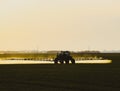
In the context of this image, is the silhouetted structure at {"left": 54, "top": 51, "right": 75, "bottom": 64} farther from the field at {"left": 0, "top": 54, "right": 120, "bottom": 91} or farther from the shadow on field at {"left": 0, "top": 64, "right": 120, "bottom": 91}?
the shadow on field at {"left": 0, "top": 64, "right": 120, "bottom": 91}

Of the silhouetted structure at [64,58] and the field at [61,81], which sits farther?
the silhouetted structure at [64,58]

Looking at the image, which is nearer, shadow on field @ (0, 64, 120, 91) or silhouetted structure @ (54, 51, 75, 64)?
shadow on field @ (0, 64, 120, 91)

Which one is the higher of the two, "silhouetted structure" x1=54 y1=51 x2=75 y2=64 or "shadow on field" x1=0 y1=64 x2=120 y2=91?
"silhouetted structure" x1=54 y1=51 x2=75 y2=64

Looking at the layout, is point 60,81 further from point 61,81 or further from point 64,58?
point 64,58

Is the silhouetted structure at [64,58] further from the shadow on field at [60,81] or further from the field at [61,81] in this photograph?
the shadow on field at [60,81]

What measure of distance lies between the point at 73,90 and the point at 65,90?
1.90 feet

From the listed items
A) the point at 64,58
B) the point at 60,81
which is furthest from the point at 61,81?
the point at 64,58

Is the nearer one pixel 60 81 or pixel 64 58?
pixel 60 81

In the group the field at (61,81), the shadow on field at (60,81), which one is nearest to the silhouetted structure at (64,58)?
the field at (61,81)

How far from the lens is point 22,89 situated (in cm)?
2594

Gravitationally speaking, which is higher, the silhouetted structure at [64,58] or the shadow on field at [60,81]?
the silhouetted structure at [64,58]

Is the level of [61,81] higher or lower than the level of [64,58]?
lower

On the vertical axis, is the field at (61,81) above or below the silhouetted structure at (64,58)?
below

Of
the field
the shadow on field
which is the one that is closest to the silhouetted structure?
the field
